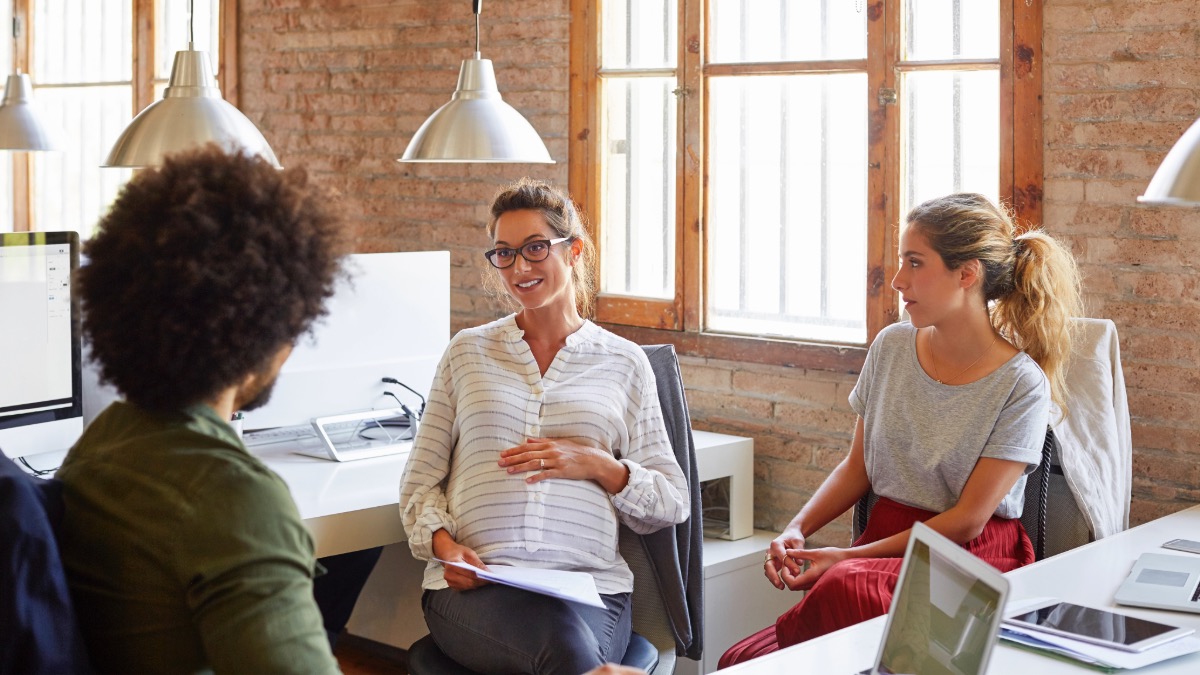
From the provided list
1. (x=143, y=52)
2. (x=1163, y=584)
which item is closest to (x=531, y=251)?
(x=1163, y=584)

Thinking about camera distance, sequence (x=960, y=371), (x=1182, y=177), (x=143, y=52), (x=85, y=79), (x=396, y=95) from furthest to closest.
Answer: (x=85, y=79) < (x=143, y=52) < (x=396, y=95) < (x=960, y=371) < (x=1182, y=177)

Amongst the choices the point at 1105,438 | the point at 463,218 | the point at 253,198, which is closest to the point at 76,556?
the point at 253,198

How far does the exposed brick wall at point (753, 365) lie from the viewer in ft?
8.91

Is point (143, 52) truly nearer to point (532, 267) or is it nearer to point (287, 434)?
point (287, 434)

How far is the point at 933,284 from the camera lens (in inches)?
97.6

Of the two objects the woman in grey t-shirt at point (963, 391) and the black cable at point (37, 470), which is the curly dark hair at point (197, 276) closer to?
the woman in grey t-shirt at point (963, 391)

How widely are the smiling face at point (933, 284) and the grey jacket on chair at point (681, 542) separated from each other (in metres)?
0.51

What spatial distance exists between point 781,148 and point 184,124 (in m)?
1.57

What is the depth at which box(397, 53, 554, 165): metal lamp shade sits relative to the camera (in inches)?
108

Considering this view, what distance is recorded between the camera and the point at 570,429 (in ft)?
8.18

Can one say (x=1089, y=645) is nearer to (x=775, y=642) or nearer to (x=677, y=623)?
(x=775, y=642)

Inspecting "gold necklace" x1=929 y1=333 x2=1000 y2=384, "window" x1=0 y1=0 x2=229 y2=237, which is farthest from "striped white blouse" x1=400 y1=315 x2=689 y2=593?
"window" x1=0 y1=0 x2=229 y2=237

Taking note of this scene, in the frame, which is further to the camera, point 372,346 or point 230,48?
point 230,48

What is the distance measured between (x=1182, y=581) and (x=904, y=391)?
682mm
